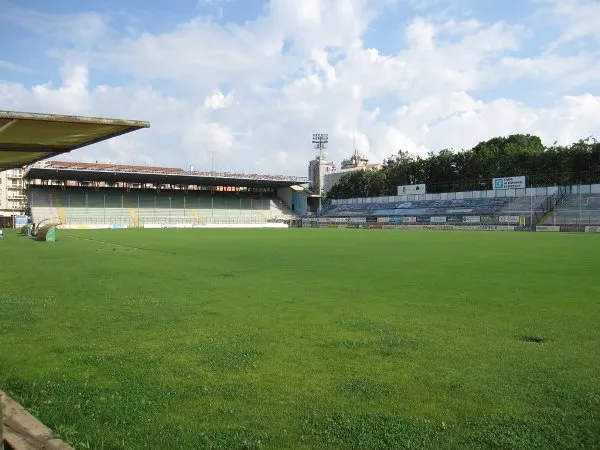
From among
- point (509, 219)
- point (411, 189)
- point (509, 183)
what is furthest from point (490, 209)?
point (411, 189)

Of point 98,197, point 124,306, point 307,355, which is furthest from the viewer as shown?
point 98,197

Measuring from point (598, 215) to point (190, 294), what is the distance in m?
56.2

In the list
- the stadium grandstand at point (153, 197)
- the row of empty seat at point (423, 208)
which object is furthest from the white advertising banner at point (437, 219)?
the stadium grandstand at point (153, 197)

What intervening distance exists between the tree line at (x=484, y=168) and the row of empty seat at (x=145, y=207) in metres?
17.4

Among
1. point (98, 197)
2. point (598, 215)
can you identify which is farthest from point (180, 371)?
point (98, 197)

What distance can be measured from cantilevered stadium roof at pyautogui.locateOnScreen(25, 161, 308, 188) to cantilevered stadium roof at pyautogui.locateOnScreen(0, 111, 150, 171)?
60.9 m

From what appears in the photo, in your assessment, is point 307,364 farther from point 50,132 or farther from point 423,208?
point 423,208

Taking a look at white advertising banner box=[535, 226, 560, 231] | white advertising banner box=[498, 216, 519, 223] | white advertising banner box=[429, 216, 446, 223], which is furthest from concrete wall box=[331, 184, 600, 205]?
white advertising banner box=[535, 226, 560, 231]

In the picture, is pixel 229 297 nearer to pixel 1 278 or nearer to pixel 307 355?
pixel 307 355

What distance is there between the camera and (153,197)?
3250 inches

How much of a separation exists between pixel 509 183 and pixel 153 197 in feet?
177

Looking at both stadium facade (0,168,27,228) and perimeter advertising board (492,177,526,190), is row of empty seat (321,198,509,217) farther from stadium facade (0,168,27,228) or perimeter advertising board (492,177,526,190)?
stadium facade (0,168,27,228)

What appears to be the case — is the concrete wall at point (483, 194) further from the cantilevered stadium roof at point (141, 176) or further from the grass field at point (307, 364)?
the grass field at point (307, 364)

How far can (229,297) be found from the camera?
11.0 meters
